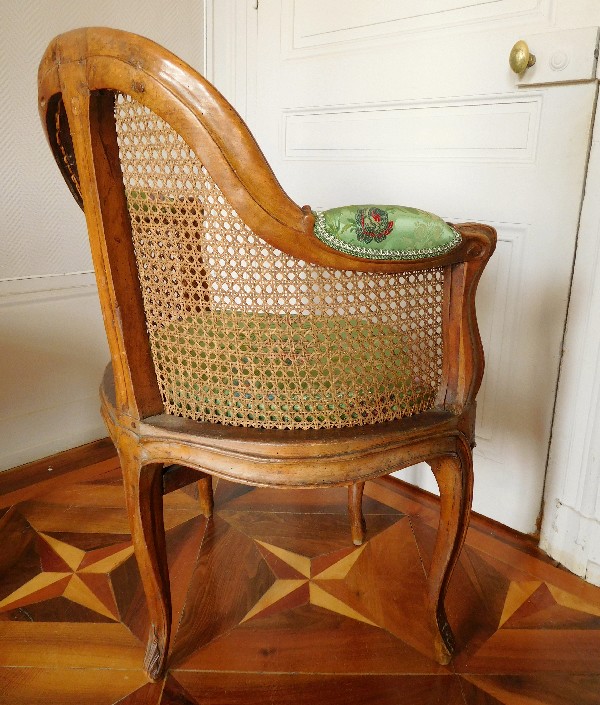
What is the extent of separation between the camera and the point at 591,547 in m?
1.21

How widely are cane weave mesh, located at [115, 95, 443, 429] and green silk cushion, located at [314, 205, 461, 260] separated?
6 centimetres

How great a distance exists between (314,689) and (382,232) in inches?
28.9

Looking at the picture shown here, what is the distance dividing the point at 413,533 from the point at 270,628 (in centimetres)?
45

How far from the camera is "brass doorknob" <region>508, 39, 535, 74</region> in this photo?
113cm

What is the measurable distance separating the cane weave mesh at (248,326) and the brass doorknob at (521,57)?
0.59 meters

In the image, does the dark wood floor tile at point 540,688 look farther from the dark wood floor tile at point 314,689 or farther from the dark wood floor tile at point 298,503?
the dark wood floor tile at point 298,503

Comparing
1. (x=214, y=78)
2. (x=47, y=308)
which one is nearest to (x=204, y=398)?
(x=47, y=308)

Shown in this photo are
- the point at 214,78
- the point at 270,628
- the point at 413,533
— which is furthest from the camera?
the point at 214,78

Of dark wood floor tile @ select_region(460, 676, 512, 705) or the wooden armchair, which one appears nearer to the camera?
the wooden armchair

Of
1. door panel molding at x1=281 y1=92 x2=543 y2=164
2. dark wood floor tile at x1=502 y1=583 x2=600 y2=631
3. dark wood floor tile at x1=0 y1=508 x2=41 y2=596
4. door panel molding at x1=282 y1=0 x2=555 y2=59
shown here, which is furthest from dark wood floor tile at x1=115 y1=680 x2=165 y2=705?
door panel molding at x1=282 y1=0 x2=555 y2=59

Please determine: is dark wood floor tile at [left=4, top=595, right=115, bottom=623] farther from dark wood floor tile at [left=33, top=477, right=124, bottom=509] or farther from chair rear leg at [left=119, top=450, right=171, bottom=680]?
dark wood floor tile at [left=33, top=477, right=124, bottom=509]

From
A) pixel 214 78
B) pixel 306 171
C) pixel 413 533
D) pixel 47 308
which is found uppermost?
pixel 214 78

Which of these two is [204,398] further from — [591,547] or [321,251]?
[591,547]

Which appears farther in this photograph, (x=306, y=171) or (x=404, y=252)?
(x=306, y=171)
